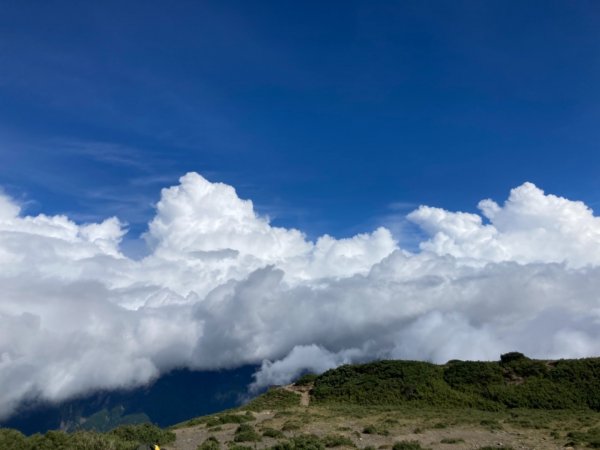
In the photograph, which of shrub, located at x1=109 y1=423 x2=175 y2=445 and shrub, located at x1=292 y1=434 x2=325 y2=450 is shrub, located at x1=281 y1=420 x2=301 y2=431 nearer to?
shrub, located at x1=292 y1=434 x2=325 y2=450

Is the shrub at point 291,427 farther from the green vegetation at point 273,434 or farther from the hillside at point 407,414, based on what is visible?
the green vegetation at point 273,434

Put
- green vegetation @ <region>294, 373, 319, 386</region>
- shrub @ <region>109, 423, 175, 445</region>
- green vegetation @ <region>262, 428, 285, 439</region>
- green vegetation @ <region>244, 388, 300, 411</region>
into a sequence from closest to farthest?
green vegetation @ <region>262, 428, 285, 439</region>
shrub @ <region>109, 423, 175, 445</region>
green vegetation @ <region>244, 388, 300, 411</region>
green vegetation @ <region>294, 373, 319, 386</region>

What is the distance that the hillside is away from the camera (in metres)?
27.2

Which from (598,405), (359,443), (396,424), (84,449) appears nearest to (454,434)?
(396,424)

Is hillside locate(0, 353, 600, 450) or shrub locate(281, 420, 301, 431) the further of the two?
shrub locate(281, 420, 301, 431)

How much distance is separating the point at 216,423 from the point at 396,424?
1469 cm

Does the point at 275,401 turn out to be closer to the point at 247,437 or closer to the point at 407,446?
the point at 247,437

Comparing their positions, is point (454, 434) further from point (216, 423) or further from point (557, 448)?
point (216, 423)

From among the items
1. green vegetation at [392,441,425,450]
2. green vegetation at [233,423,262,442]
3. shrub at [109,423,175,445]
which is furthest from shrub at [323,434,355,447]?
shrub at [109,423,175,445]

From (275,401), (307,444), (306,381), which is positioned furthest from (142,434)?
(306,381)

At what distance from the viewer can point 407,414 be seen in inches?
1636

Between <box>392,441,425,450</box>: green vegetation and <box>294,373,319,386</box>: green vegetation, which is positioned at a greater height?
<box>294,373,319,386</box>: green vegetation

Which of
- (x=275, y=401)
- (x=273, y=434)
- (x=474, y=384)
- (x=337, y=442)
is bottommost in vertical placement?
(x=337, y=442)

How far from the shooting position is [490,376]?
54.9 metres
